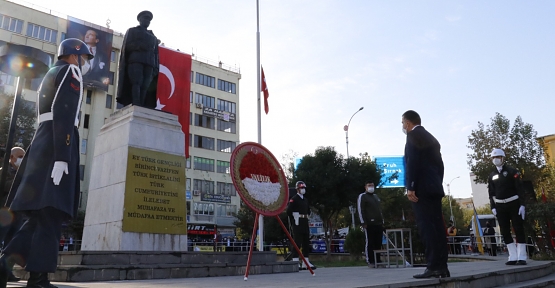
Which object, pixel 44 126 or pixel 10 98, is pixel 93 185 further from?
pixel 10 98

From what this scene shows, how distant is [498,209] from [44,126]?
337 inches

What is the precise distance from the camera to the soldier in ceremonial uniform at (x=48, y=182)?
148 inches

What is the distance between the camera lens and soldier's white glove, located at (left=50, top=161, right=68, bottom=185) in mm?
3908

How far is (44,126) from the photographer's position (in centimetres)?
412

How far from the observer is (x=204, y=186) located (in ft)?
174

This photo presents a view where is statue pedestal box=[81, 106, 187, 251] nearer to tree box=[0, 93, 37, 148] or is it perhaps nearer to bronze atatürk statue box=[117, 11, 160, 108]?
bronze atatürk statue box=[117, 11, 160, 108]

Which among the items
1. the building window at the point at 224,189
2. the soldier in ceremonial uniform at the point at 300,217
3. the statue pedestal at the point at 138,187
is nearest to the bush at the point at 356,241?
the soldier in ceremonial uniform at the point at 300,217

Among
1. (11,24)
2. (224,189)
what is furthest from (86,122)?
(224,189)

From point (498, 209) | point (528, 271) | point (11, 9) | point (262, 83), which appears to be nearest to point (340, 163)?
point (262, 83)

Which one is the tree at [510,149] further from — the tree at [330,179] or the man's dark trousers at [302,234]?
the man's dark trousers at [302,234]

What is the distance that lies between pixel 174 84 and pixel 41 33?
14460 mm

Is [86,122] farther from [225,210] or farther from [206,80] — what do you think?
[225,210]

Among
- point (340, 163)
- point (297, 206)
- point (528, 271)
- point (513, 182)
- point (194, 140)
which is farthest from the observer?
point (194, 140)

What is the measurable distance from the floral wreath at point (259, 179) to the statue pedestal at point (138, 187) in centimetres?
266
